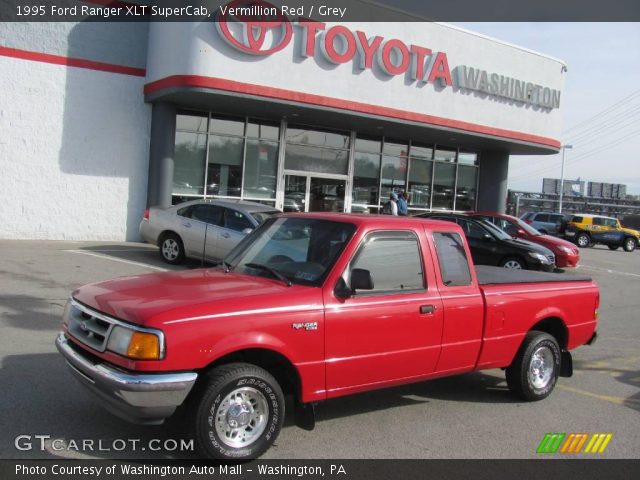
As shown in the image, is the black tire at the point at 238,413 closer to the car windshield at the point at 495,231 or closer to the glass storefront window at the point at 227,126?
the car windshield at the point at 495,231

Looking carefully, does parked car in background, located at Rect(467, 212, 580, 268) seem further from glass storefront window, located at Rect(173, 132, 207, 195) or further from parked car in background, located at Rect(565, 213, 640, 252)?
parked car in background, located at Rect(565, 213, 640, 252)

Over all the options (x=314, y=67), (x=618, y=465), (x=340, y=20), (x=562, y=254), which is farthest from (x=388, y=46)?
(x=618, y=465)

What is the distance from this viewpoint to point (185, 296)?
13.1 feet

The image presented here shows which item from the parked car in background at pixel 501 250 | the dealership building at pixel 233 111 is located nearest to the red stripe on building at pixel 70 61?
the dealership building at pixel 233 111

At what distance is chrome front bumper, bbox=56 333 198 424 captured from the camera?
11.6ft

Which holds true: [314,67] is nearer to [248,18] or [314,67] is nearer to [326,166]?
[248,18]

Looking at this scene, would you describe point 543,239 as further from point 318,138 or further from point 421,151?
point 318,138

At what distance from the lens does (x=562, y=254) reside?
15.5 m

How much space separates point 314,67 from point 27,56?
23.7ft

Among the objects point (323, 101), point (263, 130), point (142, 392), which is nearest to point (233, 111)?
point (263, 130)

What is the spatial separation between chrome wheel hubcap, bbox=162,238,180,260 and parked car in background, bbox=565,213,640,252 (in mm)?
23967

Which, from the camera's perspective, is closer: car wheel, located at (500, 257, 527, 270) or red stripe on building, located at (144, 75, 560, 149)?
car wheel, located at (500, 257, 527, 270)

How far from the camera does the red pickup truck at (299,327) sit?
3.68 metres

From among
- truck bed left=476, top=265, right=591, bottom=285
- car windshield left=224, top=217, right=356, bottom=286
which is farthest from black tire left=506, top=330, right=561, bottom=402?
car windshield left=224, top=217, right=356, bottom=286
